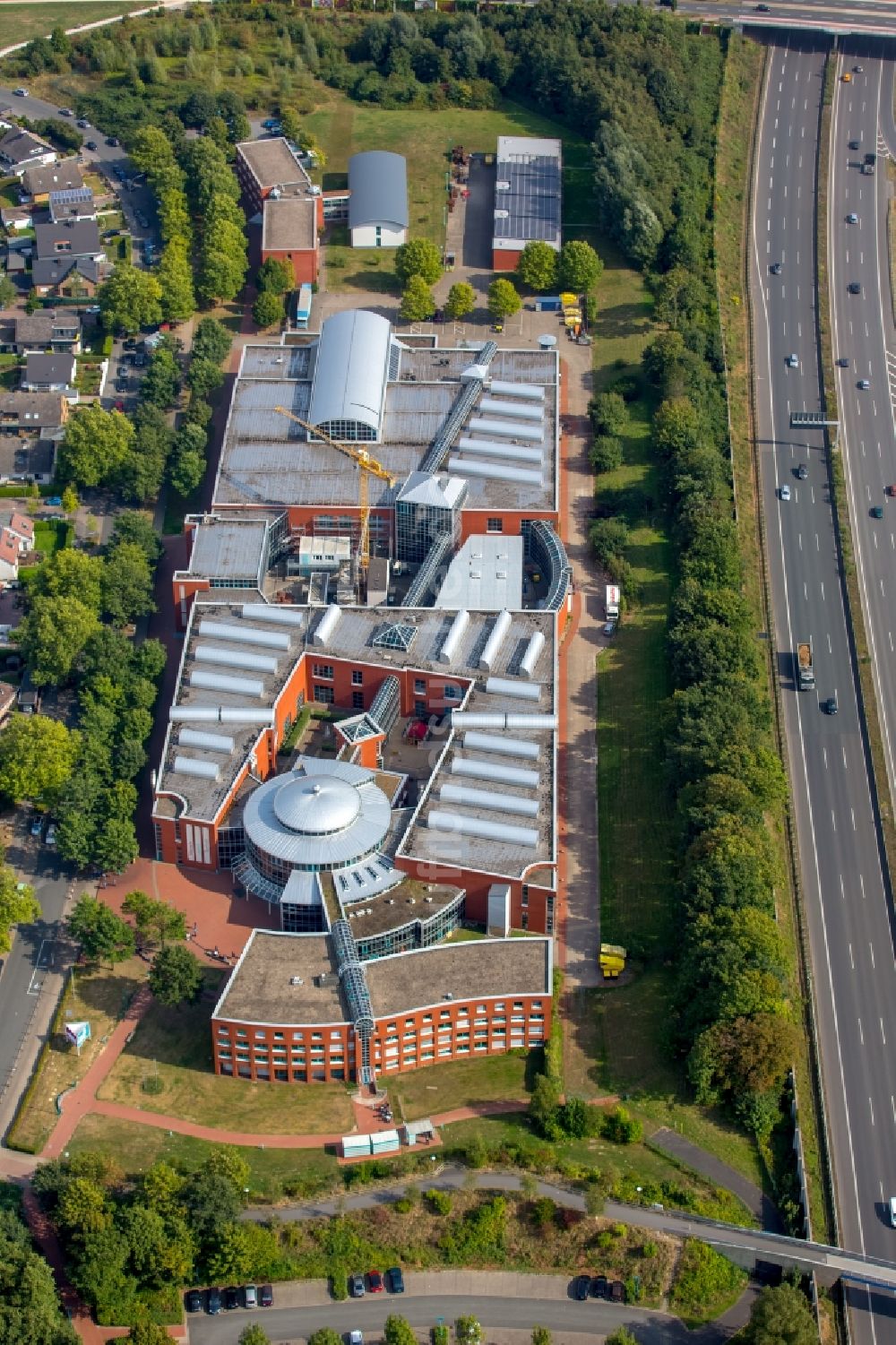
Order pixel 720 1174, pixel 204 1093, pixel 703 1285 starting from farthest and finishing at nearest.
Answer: pixel 204 1093 < pixel 720 1174 < pixel 703 1285

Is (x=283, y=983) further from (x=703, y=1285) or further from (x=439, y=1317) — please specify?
(x=703, y=1285)

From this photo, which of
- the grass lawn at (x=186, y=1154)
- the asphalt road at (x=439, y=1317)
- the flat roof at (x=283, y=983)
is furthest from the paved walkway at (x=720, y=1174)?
the flat roof at (x=283, y=983)

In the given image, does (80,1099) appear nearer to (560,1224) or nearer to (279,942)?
(279,942)

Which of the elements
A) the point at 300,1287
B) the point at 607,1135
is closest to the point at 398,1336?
the point at 300,1287

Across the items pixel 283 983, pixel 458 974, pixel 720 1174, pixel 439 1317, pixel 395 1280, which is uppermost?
pixel 458 974

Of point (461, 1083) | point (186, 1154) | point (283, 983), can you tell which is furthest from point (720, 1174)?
point (186, 1154)

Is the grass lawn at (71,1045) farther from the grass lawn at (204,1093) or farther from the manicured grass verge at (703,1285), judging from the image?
the manicured grass verge at (703,1285)
